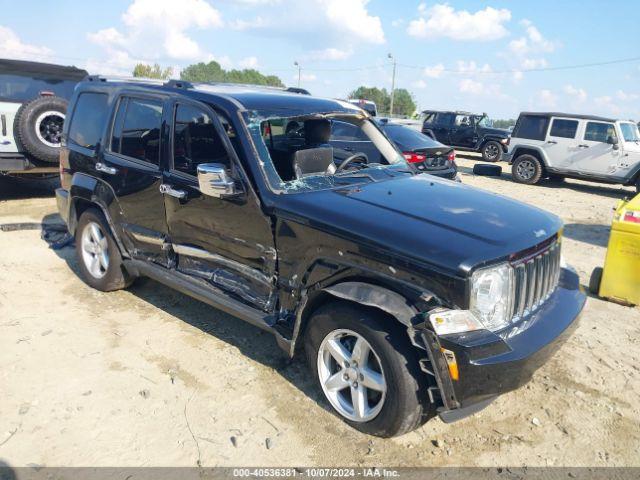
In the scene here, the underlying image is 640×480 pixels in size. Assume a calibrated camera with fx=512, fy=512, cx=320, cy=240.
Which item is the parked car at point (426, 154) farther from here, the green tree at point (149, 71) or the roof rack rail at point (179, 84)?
the green tree at point (149, 71)

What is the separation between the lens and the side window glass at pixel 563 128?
13406mm

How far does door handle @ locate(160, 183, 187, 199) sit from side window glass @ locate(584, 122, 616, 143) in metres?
12.4

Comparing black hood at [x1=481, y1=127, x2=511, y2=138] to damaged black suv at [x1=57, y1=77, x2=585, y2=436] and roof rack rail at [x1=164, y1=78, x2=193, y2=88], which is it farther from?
roof rack rail at [x1=164, y1=78, x2=193, y2=88]

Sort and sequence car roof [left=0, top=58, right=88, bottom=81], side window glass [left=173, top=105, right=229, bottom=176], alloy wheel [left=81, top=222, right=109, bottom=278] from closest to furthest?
side window glass [left=173, top=105, right=229, bottom=176] → alloy wheel [left=81, top=222, right=109, bottom=278] → car roof [left=0, top=58, right=88, bottom=81]

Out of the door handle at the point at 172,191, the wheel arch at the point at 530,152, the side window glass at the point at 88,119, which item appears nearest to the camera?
the door handle at the point at 172,191

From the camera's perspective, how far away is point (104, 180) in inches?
184

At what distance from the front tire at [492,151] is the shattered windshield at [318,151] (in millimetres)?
15582

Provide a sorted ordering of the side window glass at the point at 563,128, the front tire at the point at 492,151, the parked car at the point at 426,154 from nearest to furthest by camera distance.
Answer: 1. the parked car at the point at 426,154
2. the side window glass at the point at 563,128
3. the front tire at the point at 492,151

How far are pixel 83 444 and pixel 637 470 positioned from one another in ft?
10.3

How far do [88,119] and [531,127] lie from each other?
40.9 feet

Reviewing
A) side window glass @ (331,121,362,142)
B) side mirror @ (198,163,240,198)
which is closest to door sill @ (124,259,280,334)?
side mirror @ (198,163,240,198)

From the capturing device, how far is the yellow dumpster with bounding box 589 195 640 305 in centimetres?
483

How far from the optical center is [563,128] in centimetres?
1361

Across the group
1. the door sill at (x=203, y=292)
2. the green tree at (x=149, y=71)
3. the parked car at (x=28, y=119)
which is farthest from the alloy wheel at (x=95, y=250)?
the green tree at (x=149, y=71)
